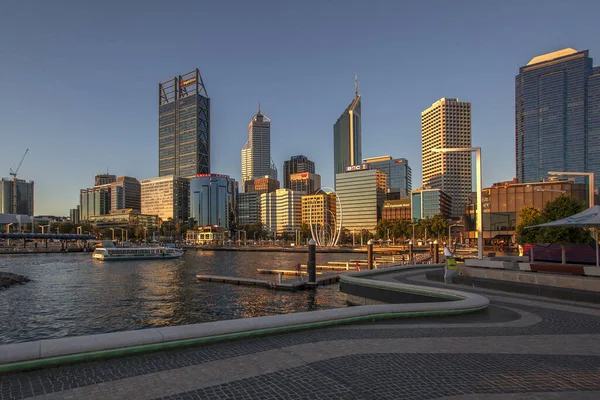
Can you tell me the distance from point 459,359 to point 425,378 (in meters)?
1.84

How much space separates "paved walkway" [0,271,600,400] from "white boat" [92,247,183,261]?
92788 mm

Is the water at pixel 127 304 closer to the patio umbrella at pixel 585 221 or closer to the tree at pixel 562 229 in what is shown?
the patio umbrella at pixel 585 221

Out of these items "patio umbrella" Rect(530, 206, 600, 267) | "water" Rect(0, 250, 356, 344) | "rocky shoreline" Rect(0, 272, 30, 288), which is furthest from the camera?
"rocky shoreline" Rect(0, 272, 30, 288)

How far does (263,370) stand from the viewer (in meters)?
8.38

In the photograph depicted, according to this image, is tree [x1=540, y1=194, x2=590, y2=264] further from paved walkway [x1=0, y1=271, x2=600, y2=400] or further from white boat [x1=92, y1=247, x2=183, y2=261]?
white boat [x1=92, y1=247, x2=183, y2=261]

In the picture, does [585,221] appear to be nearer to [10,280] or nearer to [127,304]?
[127,304]

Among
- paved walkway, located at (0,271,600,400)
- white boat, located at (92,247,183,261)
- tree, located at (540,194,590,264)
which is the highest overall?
tree, located at (540,194,590,264)

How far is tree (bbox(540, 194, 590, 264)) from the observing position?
114 feet

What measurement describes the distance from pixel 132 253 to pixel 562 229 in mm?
92925

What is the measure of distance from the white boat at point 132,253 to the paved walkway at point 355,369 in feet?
304

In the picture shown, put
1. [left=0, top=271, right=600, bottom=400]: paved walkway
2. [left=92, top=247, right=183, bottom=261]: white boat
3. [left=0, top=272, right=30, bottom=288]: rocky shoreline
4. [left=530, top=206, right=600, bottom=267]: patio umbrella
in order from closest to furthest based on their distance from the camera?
[left=0, top=271, right=600, bottom=400]: paved walkway
[left=530, top=206, right=600, bottom=267]: patio umbrella
[left=0, top=272, right=30, bottom=288]: rocky shoreline
[left=92, top=247, right=183, bottom=261]: white boat

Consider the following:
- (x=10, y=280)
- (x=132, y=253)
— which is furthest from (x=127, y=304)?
(x=132, y=253)

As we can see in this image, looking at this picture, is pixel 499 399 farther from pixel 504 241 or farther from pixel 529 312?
pixel 504 241

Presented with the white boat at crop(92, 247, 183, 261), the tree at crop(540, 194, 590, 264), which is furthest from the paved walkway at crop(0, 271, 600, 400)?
the white boat at crop(92, 247, 183, 261)
